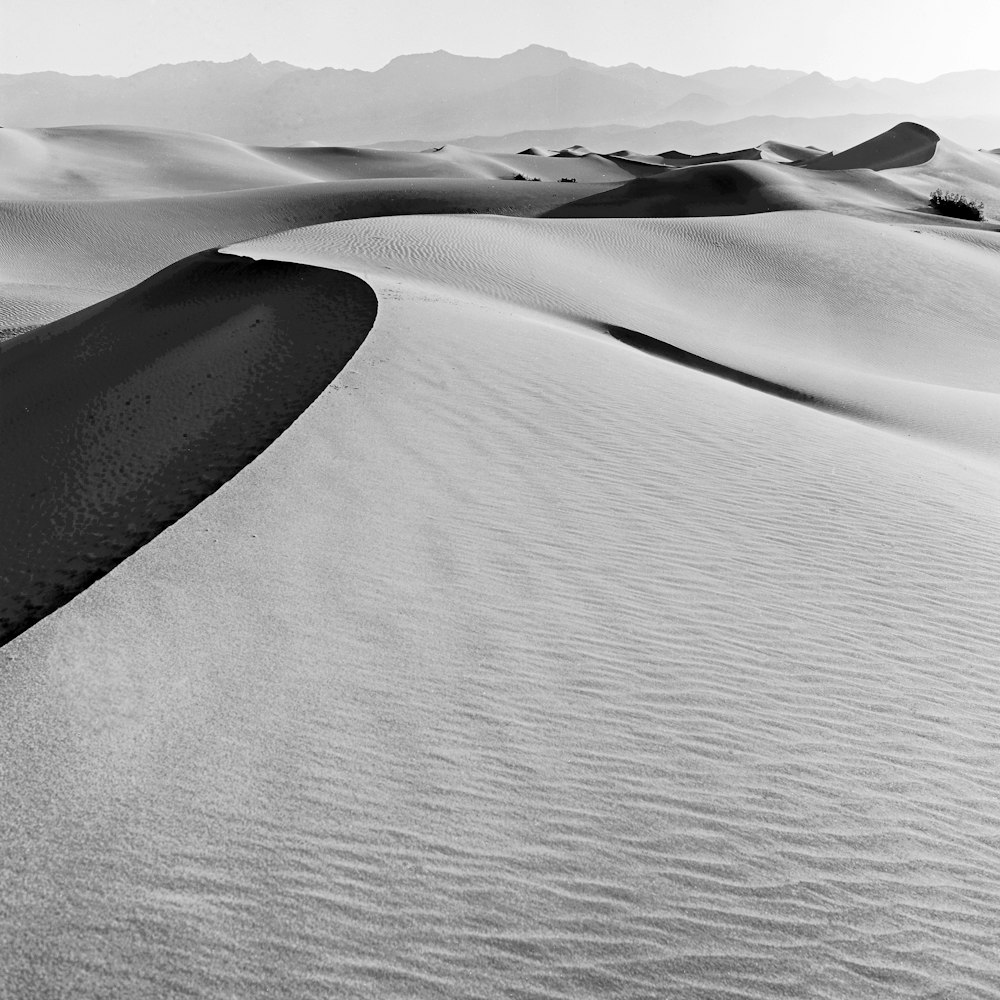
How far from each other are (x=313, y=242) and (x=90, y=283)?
10.6 m

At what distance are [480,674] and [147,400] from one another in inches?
269

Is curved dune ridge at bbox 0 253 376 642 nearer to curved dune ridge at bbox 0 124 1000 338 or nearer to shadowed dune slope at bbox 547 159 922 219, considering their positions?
curved dune ridge at bbox 0 124 1000 338

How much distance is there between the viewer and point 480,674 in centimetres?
429

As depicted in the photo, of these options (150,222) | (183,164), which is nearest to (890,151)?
(183,164)

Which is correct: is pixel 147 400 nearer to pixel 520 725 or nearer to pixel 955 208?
pixel 520 725

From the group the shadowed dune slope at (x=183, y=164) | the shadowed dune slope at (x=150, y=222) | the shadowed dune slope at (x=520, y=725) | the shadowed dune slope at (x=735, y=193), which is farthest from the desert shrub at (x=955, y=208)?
the shadowed dune slope at (x=520, y=725)

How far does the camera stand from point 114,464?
27.6ft

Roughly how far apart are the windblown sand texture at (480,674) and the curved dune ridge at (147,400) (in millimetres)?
67

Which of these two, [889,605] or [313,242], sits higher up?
[313,242]

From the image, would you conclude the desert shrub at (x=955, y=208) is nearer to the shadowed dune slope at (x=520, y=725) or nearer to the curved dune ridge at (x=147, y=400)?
the curved dune ridge at (x=147, y=400)

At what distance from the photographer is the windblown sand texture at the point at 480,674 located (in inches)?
115

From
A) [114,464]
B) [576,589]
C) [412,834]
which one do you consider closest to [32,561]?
[114,464]

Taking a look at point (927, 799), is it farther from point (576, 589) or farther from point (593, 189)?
point (593, 189)

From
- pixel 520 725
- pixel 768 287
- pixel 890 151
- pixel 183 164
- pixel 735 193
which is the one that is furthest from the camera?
pixel 183 164
